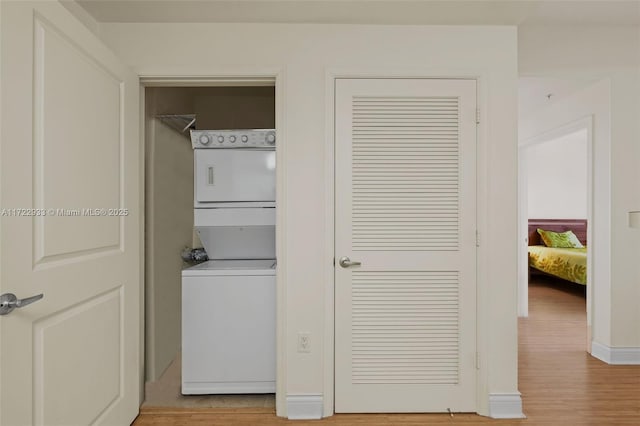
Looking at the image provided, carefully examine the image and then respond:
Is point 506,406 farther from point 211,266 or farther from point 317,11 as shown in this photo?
point 317,11

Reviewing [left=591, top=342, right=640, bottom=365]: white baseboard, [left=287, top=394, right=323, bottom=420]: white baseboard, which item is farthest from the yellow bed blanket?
[left=287, top=394, right=323, bottom=420]: white baseboard

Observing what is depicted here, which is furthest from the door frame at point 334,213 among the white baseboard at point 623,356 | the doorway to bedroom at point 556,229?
the doorway to bedroom at point 556,229

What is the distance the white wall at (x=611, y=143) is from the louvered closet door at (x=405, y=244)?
121 centimetres

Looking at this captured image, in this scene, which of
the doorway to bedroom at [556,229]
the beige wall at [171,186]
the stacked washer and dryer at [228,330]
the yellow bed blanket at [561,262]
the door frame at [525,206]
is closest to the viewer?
the stacked washer and dryer at [228,330]

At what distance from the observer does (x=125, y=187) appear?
2.04 metres

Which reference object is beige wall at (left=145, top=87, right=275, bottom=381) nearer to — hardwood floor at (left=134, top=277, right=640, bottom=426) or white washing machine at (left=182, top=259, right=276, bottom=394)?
white washing machine at (left=182, top=259, right=276, bottom=394)

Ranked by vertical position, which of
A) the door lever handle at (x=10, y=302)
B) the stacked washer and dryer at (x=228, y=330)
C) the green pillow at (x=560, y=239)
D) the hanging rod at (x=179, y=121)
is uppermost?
the hanging rod at (x=179, y=121)

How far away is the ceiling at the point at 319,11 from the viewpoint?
6.61ft

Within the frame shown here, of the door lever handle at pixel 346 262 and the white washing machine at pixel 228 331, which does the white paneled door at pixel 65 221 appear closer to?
the white washing machine at pixel 228 331

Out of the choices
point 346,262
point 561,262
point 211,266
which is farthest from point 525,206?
point 211,266

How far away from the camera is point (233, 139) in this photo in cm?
260

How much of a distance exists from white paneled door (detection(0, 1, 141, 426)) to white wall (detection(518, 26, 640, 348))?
2.89 meters

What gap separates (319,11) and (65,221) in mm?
1642

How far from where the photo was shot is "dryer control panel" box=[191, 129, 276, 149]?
2592mm
